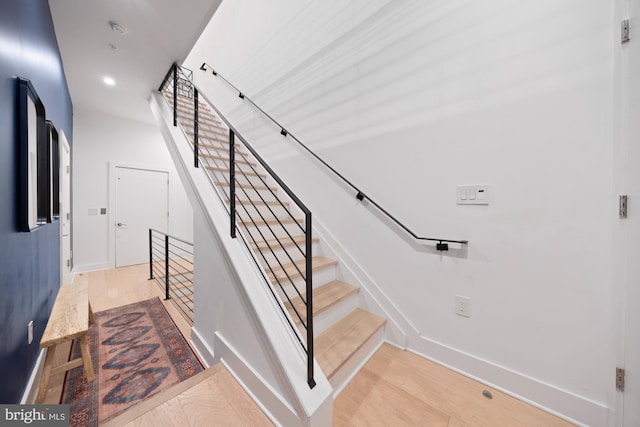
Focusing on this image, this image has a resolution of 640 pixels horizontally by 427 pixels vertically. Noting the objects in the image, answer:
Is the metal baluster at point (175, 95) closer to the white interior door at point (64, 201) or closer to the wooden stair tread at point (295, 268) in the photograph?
the white interior door at point (64, 201)

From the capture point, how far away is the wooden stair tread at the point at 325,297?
1626mm

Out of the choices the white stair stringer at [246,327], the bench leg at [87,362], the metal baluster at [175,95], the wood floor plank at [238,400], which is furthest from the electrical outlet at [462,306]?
the metal baluster at [175,95]

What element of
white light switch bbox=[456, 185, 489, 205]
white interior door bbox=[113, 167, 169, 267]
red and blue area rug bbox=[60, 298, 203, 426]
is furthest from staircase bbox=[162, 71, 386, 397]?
white interior door bbox=[113, 167, 169, 267]

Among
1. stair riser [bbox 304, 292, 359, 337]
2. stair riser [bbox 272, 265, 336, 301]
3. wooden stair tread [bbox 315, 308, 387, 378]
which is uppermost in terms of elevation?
stair riser [bbox 272, 265, 336, 301]

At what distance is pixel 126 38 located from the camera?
2221mm

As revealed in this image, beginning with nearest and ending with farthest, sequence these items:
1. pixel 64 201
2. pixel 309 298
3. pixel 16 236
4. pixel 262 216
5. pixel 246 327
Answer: pixel 309 298 → pixel 16 236 → pixel 246 327 → pixel 262 216 → pixel 64 201

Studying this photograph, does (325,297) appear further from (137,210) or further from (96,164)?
(96,164)

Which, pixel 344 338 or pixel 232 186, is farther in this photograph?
pixel 344 338

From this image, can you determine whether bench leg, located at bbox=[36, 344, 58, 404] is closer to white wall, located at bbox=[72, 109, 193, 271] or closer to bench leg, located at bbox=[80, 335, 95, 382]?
bench leg, located at bbox=[80, 335, 95, 382]

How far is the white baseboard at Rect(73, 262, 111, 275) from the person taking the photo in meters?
3.93

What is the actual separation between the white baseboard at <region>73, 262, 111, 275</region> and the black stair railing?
3200mm

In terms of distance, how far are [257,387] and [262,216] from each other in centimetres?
116

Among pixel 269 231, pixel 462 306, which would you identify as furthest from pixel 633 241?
pixel 269 231

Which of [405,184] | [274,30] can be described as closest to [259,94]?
[274,30]
